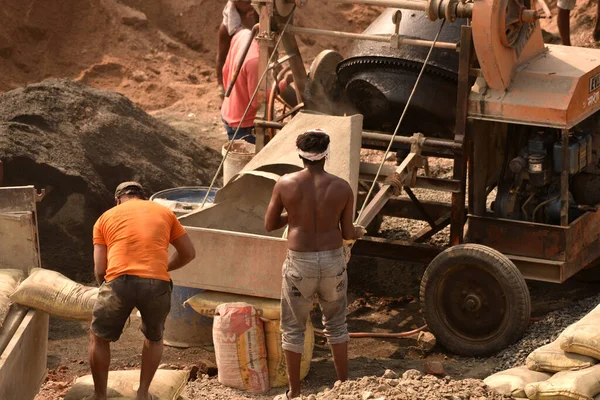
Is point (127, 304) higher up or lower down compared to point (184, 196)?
lower down

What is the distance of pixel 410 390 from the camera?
19.8 feet

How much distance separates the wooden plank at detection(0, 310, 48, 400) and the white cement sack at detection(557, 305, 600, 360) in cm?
308

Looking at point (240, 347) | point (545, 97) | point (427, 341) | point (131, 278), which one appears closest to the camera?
point (131, 278)

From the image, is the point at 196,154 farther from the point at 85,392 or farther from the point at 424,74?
the point at 85,392

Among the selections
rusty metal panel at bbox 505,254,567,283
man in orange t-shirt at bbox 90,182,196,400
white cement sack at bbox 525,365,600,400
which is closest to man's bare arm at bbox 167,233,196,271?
man in orange t-shirt at bbox 90,182,196,400

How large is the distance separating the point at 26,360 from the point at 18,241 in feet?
2.89

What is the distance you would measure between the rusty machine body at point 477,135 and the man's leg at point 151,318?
5.61 ft

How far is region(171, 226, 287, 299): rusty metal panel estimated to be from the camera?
294 inches

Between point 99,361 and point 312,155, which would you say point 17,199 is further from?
point 312,155

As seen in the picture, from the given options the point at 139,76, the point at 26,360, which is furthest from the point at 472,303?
the point at 139,76

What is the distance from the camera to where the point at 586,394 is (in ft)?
20.6

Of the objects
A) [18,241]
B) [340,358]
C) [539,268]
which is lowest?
[340,358]

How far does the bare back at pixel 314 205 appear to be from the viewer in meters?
6.77

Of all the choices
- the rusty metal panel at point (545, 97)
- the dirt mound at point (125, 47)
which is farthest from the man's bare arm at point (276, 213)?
the dirt mound at point (125, 47)
